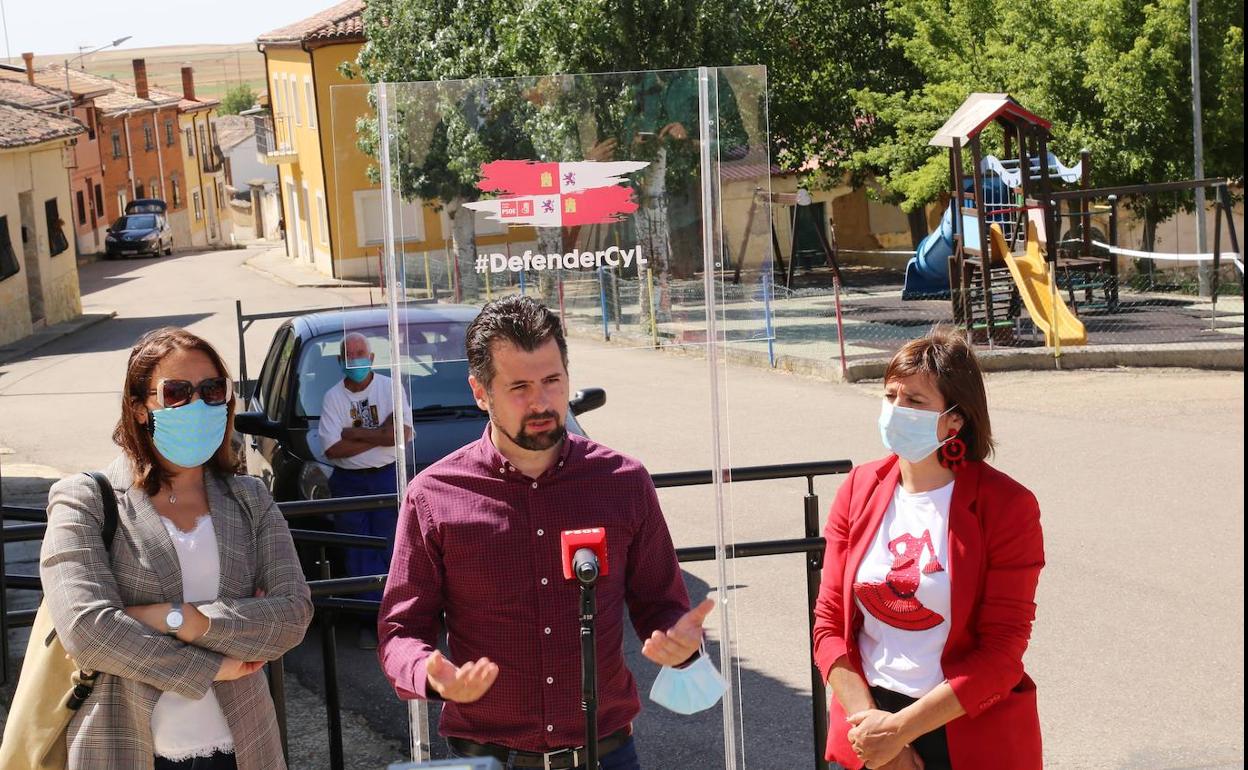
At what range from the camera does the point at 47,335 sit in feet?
109

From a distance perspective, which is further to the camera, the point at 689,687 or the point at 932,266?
the point at 932,266

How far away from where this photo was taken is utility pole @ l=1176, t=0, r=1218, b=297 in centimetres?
2574

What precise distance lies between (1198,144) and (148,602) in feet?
86.1

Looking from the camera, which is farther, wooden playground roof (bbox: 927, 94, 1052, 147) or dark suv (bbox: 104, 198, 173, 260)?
dark suv (bbox: 104, 198, 173, 260)

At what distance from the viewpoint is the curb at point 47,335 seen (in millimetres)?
30344

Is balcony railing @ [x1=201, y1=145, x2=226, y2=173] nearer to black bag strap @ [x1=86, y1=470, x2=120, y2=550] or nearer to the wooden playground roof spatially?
the wooden playground roof

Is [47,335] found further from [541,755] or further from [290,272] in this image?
[541,755]

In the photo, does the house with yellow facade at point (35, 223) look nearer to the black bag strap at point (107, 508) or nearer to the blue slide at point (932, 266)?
the blue slide at point (932, 266)

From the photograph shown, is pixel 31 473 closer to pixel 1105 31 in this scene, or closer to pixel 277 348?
pixel 277 348

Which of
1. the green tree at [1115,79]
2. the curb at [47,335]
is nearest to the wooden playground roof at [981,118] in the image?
the green tree at [1115,79]

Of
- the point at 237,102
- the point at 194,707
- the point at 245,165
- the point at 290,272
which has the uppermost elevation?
the point at 237,102

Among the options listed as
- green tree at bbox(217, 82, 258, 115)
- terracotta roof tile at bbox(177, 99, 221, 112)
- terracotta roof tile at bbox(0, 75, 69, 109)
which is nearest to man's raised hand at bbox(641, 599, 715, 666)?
terracotta roof tile at bbox(0, 75, 69, 109)

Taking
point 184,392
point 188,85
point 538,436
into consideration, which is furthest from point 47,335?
point 188,85

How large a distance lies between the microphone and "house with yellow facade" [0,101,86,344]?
31.4 meters
